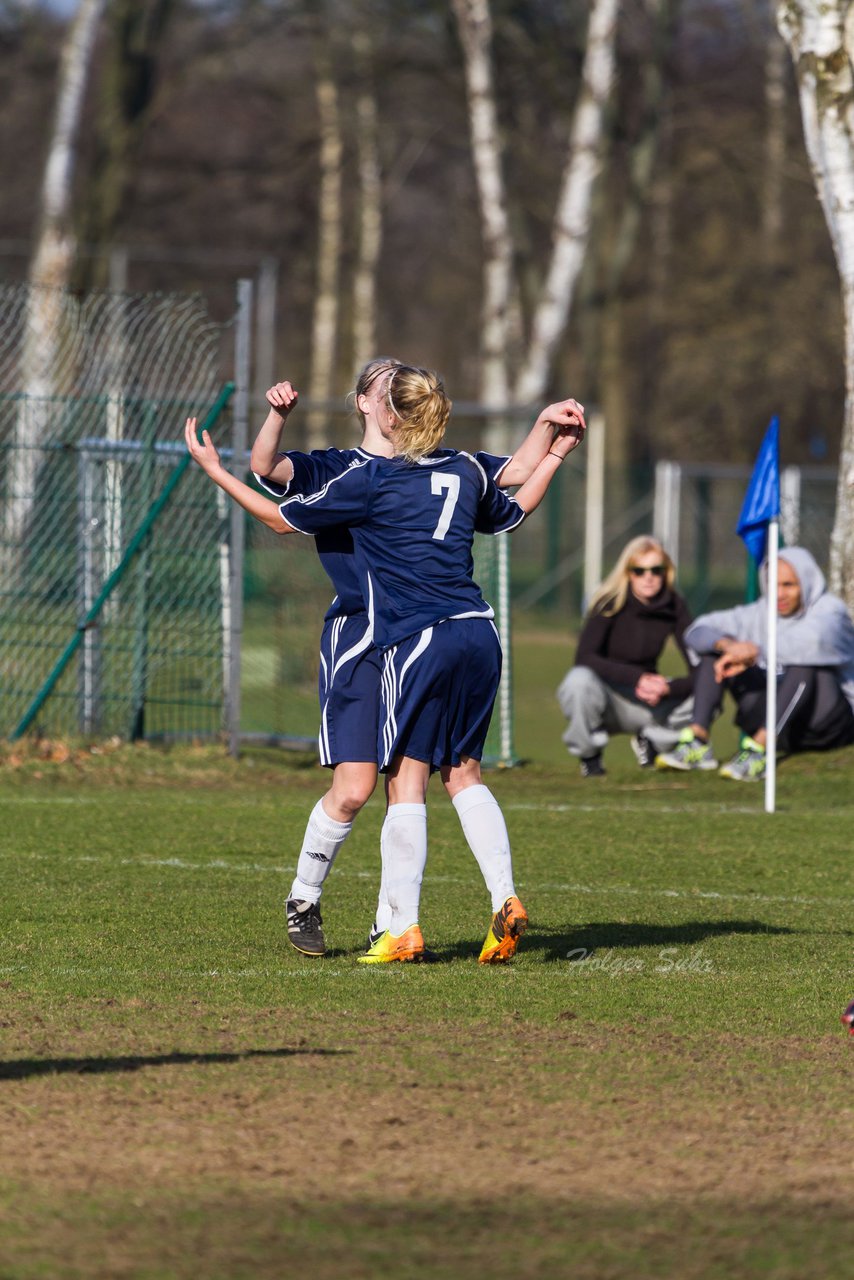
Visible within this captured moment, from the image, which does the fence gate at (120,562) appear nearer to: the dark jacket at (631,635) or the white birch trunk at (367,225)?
the dark jacket at (631,635)

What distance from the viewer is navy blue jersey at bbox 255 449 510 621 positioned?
6.23 m

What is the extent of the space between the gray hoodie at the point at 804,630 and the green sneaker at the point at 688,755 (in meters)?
0.54

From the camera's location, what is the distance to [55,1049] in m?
5.15

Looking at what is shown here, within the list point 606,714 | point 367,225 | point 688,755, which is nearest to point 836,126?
point 606,714

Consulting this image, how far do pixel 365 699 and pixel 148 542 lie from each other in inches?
243

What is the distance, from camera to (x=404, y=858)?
621 centimetres

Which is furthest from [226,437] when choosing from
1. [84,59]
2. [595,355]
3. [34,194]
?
[34,194]

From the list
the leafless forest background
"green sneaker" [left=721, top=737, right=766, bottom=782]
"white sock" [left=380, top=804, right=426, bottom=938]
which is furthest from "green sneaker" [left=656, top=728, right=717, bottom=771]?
the leafless forest background

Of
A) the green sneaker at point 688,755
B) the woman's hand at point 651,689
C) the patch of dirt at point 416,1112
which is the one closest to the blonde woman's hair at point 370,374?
the patch of dirt at point 416,1112

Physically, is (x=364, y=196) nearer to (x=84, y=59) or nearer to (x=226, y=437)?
(x=84, y=59)

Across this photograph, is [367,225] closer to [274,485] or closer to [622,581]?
[622,581]

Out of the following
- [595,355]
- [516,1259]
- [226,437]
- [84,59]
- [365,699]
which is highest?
[84,59]

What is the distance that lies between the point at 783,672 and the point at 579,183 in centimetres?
1453

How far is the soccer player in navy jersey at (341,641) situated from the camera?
621cm
